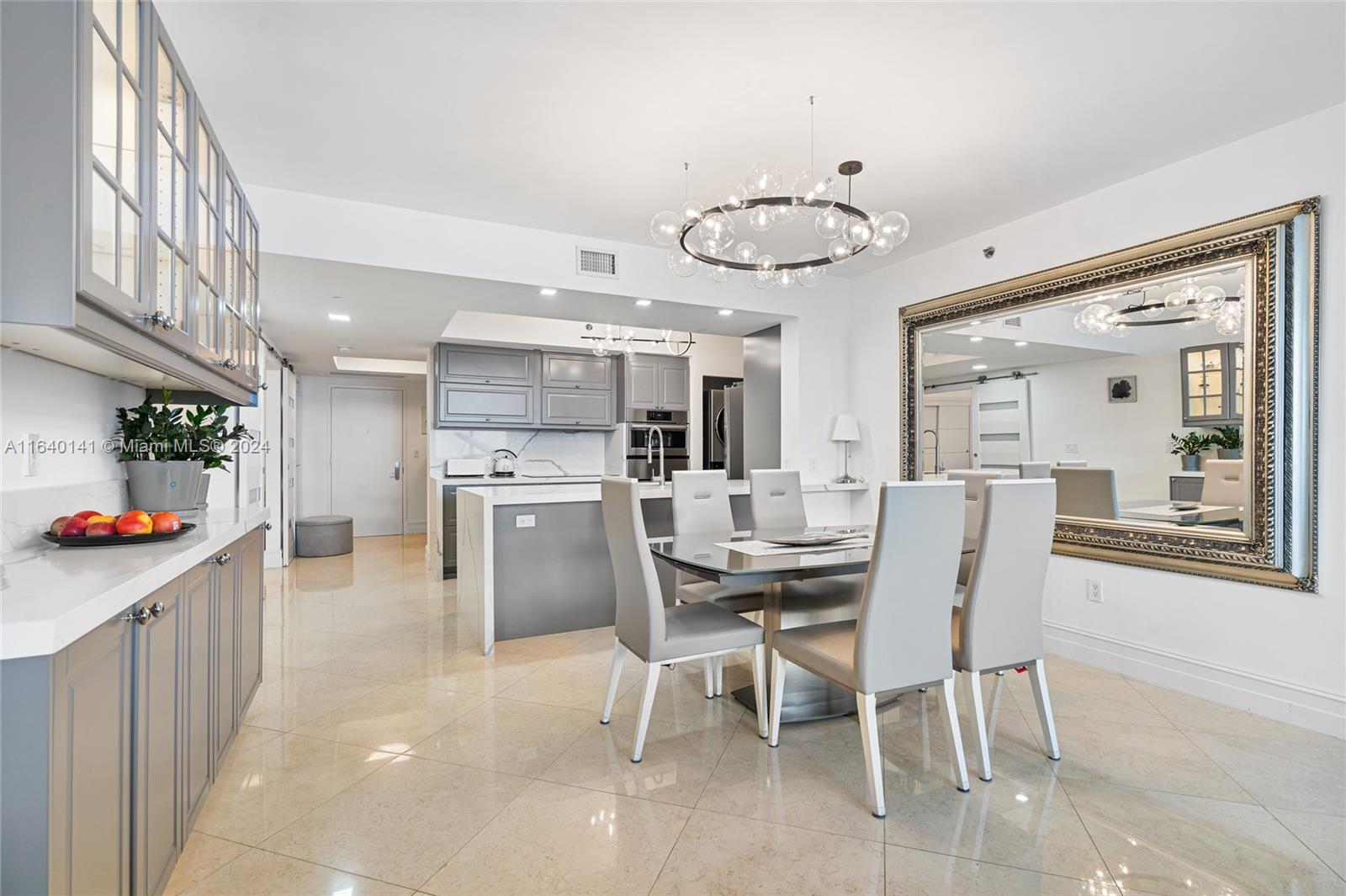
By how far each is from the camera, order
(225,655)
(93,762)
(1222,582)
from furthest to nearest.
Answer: (1222,582) → (225,655) → (93,762)

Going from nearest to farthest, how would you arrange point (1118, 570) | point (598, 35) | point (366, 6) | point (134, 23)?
point (134, 23), point (366, 6), point (598, 35), point (1118, 570)

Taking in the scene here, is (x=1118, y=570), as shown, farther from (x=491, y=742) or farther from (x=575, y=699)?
(x=491, y=742)

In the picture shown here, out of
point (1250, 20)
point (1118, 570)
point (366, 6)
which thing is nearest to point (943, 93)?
point (1250, 20)

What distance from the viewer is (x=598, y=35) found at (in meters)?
2.12

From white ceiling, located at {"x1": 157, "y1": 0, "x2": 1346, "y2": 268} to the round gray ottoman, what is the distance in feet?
14.3

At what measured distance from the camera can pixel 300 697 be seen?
290 cm

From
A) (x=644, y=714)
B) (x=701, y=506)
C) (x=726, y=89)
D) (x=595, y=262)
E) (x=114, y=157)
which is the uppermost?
(x=726, y=89)

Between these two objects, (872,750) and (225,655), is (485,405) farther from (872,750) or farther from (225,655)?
(872,750)

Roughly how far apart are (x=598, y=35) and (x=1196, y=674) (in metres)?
3.73

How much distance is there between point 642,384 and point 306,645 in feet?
13.3

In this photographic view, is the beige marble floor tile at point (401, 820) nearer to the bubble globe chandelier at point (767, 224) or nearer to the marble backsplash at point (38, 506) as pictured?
the marble backsplash at point (38, 506)

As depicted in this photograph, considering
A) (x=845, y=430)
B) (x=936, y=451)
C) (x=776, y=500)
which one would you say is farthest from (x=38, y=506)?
(x=936, y=451)

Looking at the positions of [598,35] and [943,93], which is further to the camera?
[943,93]

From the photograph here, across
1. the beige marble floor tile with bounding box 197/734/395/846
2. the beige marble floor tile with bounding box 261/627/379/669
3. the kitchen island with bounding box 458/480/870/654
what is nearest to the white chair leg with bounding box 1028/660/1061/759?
the kitchen island with bounding box 458/480/870/654
